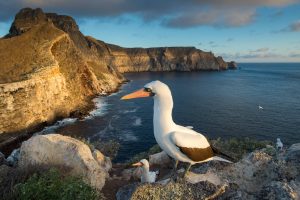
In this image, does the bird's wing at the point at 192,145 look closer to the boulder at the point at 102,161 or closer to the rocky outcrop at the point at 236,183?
the rocky outcrop at the point at 236,183

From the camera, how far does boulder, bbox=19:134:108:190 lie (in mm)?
13156

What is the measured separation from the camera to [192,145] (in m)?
9.20

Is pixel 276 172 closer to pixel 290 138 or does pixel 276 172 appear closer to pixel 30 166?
pixel 30 166

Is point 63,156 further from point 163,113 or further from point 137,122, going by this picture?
point 137,122

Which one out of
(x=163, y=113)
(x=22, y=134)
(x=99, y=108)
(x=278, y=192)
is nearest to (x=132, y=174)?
(x=163, y=113)

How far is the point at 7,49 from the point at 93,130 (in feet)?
90.9

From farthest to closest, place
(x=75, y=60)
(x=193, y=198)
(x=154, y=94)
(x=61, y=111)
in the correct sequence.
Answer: (x=75, y=60), (x=61, y=111), (x=154, y=94), (x=193, y=198)

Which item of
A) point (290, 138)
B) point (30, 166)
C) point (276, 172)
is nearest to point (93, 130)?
point (290, 138)

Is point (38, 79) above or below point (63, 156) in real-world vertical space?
below

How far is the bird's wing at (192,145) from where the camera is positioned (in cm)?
898

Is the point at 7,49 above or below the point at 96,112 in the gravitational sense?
above

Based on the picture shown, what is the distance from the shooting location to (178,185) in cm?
845

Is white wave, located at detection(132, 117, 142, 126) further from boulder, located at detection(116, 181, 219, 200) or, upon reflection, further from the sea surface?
boulder, located at detection(116, 181, 219, 200)

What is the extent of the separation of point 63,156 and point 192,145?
6519 mm
